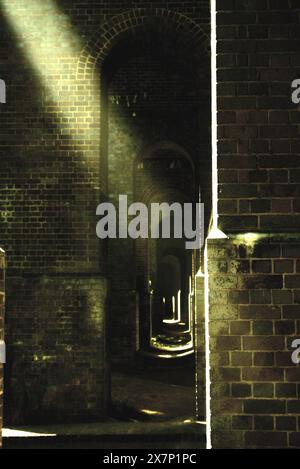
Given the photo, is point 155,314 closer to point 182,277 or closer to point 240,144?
point 182,277

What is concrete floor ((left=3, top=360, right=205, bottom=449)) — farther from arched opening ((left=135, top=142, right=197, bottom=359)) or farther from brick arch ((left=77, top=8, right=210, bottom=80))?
arched opening ((left=135, top=142, right=197, bottom=359))

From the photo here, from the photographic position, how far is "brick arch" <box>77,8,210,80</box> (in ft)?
21.5

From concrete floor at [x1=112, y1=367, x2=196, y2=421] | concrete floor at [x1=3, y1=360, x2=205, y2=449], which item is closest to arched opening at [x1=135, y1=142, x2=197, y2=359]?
concrete floor at [x1=112, y1=367, x2=196, y2=421]

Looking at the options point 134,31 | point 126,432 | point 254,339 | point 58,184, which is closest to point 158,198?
point 134,31

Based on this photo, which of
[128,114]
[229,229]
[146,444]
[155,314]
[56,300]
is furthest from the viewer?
[155,314]

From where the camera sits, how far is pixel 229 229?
7.90 ft

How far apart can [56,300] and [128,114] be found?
6.21m

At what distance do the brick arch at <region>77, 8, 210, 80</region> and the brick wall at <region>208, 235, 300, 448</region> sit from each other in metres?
4.97

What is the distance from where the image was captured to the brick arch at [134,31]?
258 inches

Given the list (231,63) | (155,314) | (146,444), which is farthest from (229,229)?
(155,314)

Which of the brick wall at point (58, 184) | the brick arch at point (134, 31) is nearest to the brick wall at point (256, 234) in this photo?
the brick wall at point (58, 184)

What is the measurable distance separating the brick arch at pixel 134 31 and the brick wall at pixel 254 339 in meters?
4.97
